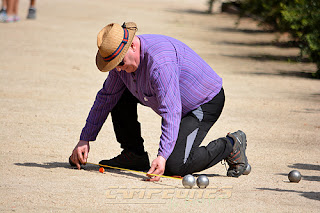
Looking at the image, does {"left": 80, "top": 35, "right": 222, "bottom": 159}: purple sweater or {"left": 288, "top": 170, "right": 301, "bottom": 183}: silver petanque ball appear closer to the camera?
{"left": 80, "top": 35, "right": 222, "bottom": 159}: purple sweater

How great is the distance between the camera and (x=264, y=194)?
483cm

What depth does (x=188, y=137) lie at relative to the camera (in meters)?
5.39

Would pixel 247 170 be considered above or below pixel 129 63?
below

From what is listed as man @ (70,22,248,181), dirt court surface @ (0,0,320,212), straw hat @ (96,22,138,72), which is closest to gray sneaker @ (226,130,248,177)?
man @ (70,22,248,181)

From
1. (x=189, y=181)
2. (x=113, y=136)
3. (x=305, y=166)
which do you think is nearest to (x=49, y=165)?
(x=189, y=181)

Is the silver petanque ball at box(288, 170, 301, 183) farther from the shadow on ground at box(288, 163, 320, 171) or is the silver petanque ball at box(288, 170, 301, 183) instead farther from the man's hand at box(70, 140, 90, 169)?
the man's hand at box(70, 140, 90, 169)

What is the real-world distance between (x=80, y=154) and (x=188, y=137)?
95cm

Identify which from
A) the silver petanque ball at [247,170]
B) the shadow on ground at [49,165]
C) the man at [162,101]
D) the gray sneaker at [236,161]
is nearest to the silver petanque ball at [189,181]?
the man at [162,101]

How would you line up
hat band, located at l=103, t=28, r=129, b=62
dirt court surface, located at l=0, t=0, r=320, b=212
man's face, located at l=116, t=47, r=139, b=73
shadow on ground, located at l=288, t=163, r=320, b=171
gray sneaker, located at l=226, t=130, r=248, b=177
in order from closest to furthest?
dirt court surface, located at l=0, t=0, r=320, b=212 → hat band, located at l=103, t=28, r=129, b=62 → man's face, located at l=116, t=47, r=139, b=73 → gray sneaker, located at l=226, t=130, r=248, b=177 → shadow on ground, located at l=288, t=163, r=320, b=171

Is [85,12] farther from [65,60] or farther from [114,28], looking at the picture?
[114,28]

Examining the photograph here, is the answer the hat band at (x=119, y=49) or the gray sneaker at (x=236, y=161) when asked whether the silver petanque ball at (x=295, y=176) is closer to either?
the gray sneaker at (x=236, y=161)

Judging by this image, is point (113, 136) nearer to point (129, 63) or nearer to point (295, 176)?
point (129, 63)

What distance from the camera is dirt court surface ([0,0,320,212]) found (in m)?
4.55

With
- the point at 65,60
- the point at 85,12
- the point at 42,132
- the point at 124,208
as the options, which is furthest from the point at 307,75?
the point at 85,12
